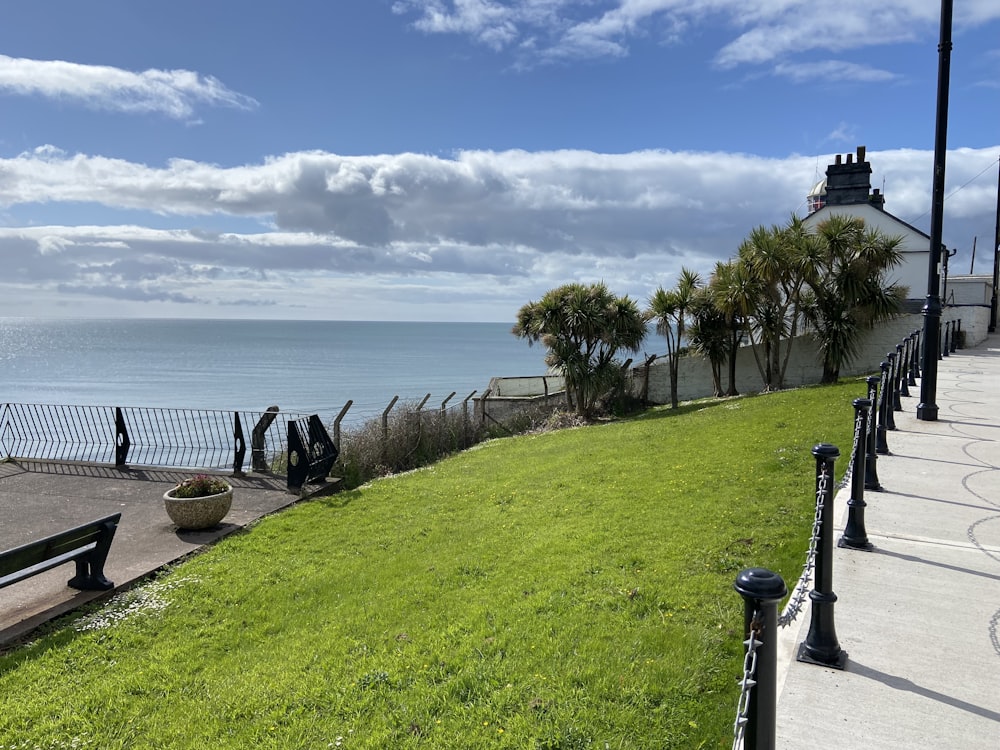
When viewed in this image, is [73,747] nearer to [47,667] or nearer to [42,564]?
[47,667]

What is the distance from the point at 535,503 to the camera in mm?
8594

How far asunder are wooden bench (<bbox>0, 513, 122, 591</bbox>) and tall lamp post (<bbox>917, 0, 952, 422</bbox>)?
10.6 metres

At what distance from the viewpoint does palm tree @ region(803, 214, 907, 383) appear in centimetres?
1908

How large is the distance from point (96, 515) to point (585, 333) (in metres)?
16.0

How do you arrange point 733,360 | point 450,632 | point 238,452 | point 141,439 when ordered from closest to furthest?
point 450,632, point 238,452, point 141,439, point 733,360

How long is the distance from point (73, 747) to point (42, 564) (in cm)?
295

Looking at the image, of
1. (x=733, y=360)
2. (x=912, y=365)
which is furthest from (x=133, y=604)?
(x=733, y=360)

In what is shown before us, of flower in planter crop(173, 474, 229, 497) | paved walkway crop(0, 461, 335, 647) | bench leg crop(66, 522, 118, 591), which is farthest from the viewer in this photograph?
flower in planter crop(173, 474, 229, 497)

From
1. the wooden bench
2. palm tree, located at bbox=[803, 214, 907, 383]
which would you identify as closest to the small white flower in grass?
the wooden bench

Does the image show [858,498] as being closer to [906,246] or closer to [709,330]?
[709,330]

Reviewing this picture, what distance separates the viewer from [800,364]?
74.6 ft

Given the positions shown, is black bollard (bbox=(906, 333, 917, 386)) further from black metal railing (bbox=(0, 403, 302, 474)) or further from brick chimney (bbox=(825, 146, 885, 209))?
brick chimney (bbox=(825, 146, 885, 209))

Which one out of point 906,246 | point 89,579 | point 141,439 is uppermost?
point 906,246

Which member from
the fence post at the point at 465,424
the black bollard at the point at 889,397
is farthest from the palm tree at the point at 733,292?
the black bollard at the point at 889,397
